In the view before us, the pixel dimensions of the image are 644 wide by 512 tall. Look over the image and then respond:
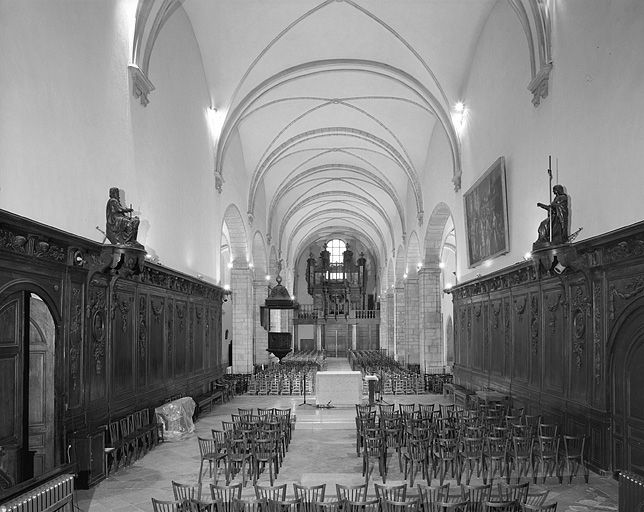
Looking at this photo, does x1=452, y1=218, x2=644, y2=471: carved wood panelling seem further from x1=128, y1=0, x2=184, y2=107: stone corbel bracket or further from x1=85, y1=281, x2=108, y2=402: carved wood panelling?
x1=128, y1=0, x2=184, y2=107: stone corbel bracket

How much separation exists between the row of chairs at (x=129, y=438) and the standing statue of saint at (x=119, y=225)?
9.94 feet

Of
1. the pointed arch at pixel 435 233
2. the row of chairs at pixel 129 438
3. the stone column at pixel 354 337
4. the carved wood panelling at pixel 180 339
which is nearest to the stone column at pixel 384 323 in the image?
the stone column at pixel 354 337

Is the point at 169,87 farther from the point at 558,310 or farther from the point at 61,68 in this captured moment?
the point at 558,310

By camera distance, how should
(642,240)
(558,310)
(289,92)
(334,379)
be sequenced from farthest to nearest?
(289,92) → (334,379) → (558,310) → (642,240)

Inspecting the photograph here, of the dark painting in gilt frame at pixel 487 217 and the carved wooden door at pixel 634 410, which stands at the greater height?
the dark painting in gilt frame at pixel 487 217

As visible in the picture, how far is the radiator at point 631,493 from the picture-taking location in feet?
19.5

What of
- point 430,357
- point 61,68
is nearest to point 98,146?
point 61,68

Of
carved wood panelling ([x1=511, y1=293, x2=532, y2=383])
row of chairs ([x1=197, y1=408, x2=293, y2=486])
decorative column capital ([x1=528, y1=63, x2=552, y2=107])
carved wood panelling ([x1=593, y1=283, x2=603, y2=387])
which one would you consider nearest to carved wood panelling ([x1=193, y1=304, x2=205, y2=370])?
row of chairs ([x1=197, y1=408, x2=293, y2=486])

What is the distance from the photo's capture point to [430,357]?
972 inches

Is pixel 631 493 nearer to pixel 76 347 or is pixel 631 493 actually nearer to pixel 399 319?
pixel 76 347

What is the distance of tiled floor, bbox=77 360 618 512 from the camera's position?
8055 millimetres

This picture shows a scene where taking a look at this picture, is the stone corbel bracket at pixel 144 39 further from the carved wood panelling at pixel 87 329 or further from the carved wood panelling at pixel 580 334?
the carved wood panelling at pixel 580 334

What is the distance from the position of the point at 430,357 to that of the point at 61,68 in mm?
19014

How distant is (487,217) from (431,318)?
32.9 feet
